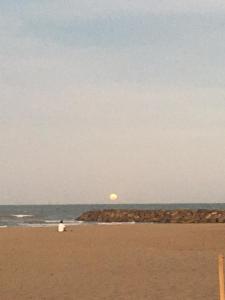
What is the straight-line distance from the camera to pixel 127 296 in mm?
13250

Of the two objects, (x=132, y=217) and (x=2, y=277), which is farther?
(x=132, y=217)

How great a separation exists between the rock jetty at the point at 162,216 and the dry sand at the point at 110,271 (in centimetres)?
3591

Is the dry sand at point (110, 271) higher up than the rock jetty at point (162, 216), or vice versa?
the rock jetty at point (162, 216)

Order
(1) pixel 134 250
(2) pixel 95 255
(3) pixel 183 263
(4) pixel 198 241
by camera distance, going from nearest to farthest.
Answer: (3) pixel 183 263, (2) pixel 95 255, (1) pixel 134 250, (4) pixel 198 241

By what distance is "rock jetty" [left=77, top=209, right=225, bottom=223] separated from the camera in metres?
62.2

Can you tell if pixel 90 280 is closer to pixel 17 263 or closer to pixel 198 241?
pixel 17 263

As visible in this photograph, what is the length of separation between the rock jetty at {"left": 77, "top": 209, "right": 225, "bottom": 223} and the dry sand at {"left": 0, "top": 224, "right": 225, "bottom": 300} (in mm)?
35910

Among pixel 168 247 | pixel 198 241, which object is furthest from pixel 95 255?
pixel 198 241

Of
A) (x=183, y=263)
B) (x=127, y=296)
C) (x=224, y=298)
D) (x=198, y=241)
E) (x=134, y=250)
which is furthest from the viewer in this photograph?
(x=198, y=241)

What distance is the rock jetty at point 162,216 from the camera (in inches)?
2450

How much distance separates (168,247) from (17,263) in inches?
277

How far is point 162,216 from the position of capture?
225ft

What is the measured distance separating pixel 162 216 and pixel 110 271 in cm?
5158

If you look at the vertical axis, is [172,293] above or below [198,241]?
below
